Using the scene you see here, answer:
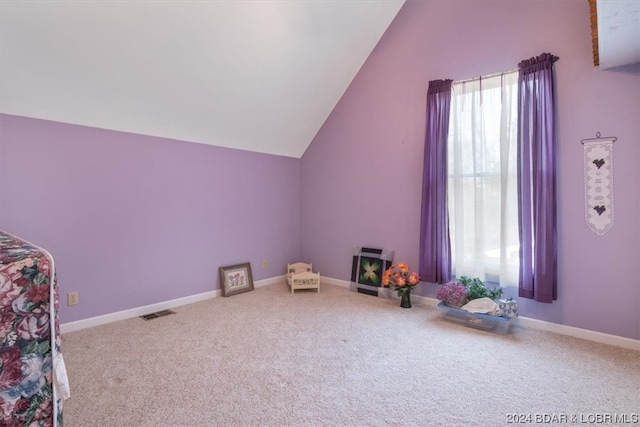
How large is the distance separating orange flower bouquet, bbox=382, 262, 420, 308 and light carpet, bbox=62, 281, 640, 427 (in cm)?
35

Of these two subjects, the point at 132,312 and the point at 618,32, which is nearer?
the point at 618,32

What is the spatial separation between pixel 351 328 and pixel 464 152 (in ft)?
6.65

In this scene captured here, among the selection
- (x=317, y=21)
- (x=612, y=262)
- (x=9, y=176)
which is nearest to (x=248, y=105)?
(x=317, y=21)

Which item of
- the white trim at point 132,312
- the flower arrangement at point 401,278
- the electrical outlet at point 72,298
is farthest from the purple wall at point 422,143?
the electrical outlet at point 72,298

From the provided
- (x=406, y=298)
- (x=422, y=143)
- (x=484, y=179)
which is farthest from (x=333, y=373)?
(x=422, y=143)

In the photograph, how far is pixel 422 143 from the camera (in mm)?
3729

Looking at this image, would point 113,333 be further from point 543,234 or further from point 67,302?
point 543,234

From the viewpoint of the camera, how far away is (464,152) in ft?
11.2

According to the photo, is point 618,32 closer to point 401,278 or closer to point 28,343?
point 401,278

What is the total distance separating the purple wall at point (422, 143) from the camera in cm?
263

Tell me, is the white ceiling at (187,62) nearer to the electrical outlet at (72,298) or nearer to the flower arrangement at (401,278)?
the electrical outlet at (72,298)

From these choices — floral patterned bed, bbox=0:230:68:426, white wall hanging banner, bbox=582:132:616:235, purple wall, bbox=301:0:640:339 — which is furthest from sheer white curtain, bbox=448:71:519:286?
floral patterned bed, bbox=0:230:68:426

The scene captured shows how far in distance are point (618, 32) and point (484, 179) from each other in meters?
1.42

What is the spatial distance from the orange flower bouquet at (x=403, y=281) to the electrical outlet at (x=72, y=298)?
292 centimetres
